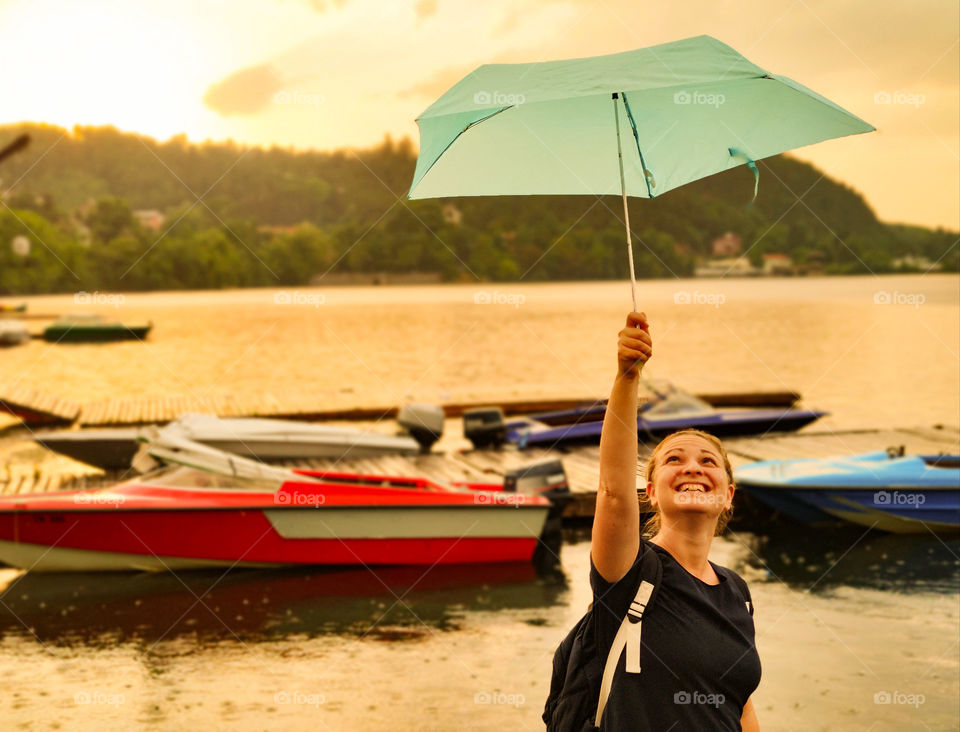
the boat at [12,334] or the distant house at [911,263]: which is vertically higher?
the distant house at [911,263]

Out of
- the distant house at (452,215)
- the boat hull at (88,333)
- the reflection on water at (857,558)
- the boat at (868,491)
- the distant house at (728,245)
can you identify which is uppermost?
the distant house at (452,215)

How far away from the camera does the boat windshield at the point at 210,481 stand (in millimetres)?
11680

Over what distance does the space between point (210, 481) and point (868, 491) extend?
8472mm

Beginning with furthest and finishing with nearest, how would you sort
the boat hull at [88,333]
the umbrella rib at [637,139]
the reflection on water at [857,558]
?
the boat hull at [88,333], the reflection on water at [857,558], the umbrella rib at [637,139]

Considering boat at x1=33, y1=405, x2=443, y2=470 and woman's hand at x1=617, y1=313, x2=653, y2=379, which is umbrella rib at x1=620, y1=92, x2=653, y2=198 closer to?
woman's hand at x1=617, y1=313, x2=653, y2=379

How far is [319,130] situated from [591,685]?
18460cm

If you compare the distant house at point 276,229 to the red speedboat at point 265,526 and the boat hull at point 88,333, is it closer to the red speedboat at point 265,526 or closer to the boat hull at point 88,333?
the boat hull at point 88,333

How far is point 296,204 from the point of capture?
549ft

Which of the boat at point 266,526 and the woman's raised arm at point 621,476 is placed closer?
the woman's raised arm at point 621,476

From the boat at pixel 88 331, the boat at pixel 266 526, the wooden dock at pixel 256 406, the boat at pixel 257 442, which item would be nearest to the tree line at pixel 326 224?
the boat at pixel 88 331

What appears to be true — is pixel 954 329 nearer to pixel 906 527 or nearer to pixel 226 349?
pixel 226 349

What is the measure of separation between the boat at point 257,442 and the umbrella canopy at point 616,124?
1230cm

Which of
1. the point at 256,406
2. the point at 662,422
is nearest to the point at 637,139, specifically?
the point at 662,422

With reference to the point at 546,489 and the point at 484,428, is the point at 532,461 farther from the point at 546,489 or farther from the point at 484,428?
the point at 546,489
